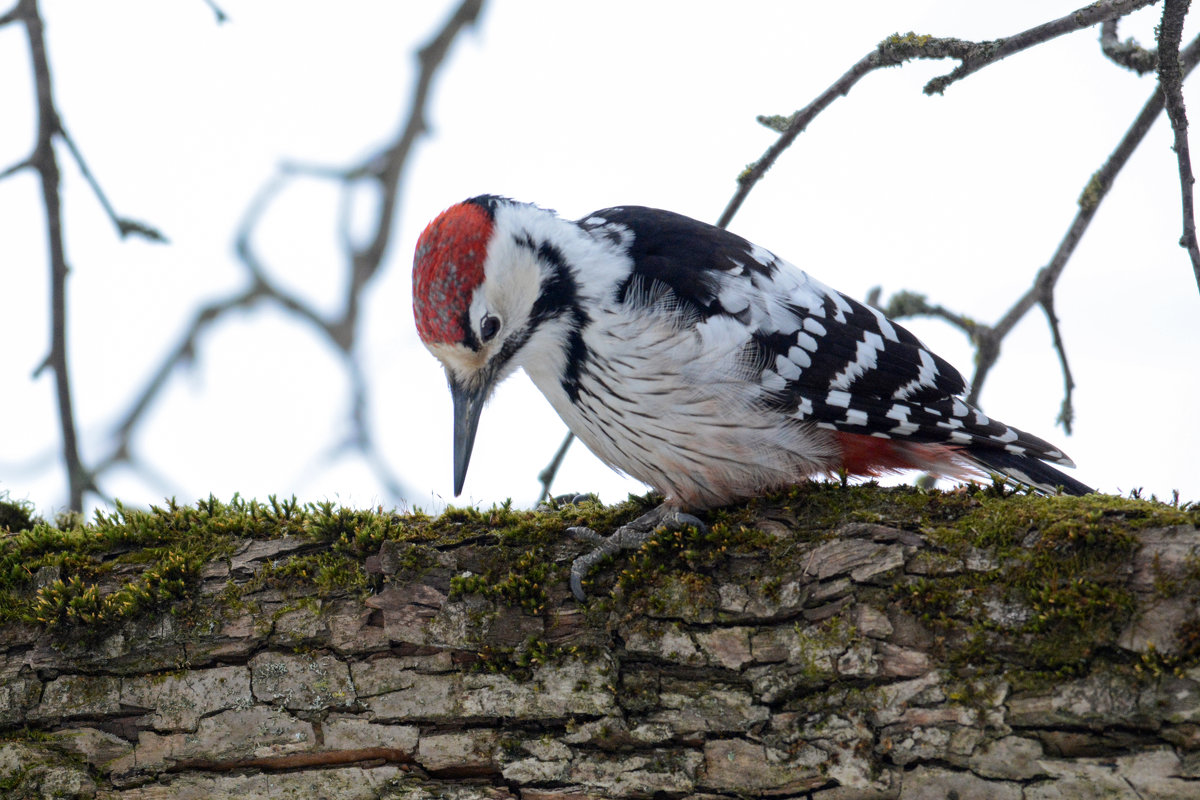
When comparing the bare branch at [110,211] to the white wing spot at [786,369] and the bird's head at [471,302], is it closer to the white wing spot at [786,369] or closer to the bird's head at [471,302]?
the bird's head at [471,302]

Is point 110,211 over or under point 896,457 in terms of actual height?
over

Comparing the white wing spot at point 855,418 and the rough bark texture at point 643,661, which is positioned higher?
the white wing spot at point 855,418

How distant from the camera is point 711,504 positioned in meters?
2.90

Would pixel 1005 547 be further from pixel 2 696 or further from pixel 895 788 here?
pixel 2 696

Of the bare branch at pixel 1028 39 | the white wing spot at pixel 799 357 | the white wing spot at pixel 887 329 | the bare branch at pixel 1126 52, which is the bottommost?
the white wing spot at pixel 799 357

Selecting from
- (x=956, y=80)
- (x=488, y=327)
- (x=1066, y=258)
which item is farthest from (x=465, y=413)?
(x=1066, y=258)

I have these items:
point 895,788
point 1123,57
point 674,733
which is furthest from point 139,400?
point 1123,57

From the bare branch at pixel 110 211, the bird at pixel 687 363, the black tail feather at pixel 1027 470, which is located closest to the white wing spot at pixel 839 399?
the bird at pixel 687 363

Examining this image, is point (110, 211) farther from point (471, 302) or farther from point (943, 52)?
point (943, 52)

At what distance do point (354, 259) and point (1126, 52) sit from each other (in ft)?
13.6

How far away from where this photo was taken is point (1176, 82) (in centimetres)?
236

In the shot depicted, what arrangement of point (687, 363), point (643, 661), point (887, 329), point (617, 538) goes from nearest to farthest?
1. point (643, 661)
2. point (617, 538)
3. point (687, 363)
4. point (887, 329)

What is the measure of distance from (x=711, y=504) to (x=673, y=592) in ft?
1.76

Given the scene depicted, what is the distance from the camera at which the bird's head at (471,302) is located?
2.97 metres
